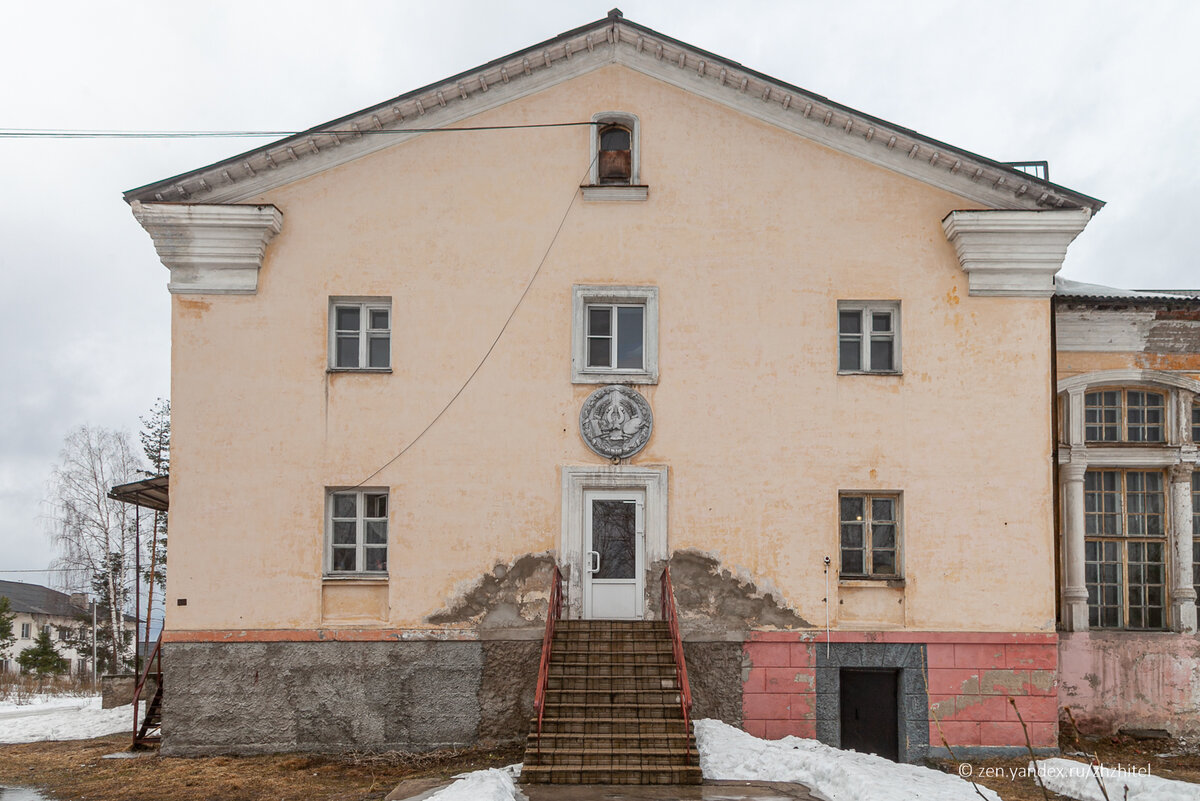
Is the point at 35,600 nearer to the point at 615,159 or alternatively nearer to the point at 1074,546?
the point at 615,159

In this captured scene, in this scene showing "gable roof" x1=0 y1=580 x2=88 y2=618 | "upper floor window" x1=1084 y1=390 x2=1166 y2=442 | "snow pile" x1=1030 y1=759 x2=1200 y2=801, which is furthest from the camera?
"gable roof" x1=0 y1=580 x2=88 y2=618

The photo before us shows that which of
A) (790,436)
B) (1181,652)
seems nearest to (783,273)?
(790,436)

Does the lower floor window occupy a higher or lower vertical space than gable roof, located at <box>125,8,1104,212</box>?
lower

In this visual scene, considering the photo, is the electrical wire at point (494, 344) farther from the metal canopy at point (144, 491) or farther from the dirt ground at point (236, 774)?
the metal canopy at point (144, 491)

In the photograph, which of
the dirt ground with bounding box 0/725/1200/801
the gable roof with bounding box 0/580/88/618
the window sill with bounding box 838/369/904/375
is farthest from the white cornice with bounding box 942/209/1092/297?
the gable roof with bounding box 0/580/88/618

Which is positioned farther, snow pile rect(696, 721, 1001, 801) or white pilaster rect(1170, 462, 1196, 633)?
white pilaster rect(1170, 462, 1196, 633)

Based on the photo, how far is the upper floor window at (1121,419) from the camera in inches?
629

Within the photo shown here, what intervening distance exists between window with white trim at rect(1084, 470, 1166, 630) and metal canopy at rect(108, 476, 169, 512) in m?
14.2

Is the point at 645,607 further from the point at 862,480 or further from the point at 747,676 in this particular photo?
the point at 862,480

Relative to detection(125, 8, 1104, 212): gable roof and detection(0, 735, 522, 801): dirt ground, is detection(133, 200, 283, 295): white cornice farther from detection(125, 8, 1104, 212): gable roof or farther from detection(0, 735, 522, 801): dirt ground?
detection(0, 735, 522, 801): dirt ground

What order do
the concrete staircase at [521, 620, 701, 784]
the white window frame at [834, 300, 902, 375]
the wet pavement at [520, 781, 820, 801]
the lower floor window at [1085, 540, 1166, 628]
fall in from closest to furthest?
the wet pavement at [520, 781, 820, 801], the concrete staircase at [521, 620, 701, 784], the white window frame at [834, 300, 902, 375], the lower floor window at [1085, 540, 1166, 628]

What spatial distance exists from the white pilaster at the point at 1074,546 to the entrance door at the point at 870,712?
10.4 ft

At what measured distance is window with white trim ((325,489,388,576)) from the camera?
14.4m

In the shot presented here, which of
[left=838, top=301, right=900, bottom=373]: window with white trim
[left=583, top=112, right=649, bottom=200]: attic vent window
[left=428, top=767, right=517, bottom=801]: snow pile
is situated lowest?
[left=428, top=767, right=517, bottom=801]: snow pile
